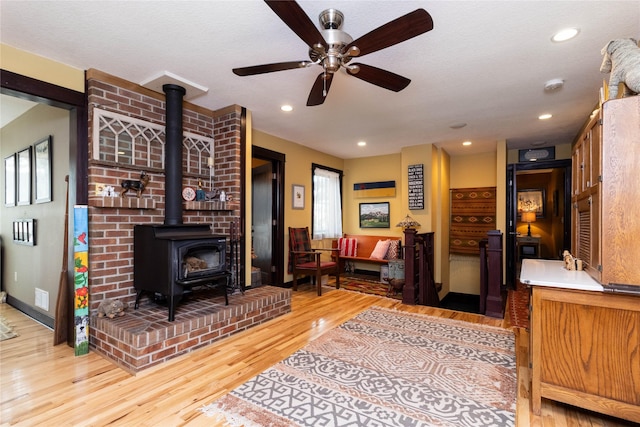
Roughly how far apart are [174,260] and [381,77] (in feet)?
7.11

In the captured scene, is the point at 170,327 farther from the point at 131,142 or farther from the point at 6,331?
the point at 6,331

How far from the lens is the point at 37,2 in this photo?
183cm

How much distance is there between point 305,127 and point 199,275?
2598 mm

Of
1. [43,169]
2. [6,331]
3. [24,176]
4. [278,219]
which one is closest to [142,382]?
[6,331]

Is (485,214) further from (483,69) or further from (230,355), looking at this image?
(230,355)

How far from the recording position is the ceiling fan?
152 centimetres

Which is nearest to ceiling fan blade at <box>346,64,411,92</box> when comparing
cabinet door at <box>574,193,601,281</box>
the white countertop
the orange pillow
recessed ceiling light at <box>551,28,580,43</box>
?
recessed ceiling light at <box>551,28,580,43</box>

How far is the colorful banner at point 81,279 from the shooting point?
8.16 feet

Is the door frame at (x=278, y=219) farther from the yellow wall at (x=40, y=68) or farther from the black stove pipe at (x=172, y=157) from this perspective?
the yellow wall at (x=40, y=68)

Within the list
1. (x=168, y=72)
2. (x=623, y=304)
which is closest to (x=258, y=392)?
(x=623, y=304)

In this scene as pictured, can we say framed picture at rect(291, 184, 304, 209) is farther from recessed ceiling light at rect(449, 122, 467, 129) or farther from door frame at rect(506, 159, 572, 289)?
door frame at rect(506, 159, 572, 289)

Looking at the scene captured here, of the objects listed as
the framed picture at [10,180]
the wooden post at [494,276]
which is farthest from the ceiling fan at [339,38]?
the framed picture at [10,180]

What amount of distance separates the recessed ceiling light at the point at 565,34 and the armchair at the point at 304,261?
11.4ft

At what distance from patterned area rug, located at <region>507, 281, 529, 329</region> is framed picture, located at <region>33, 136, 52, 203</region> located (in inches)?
206
